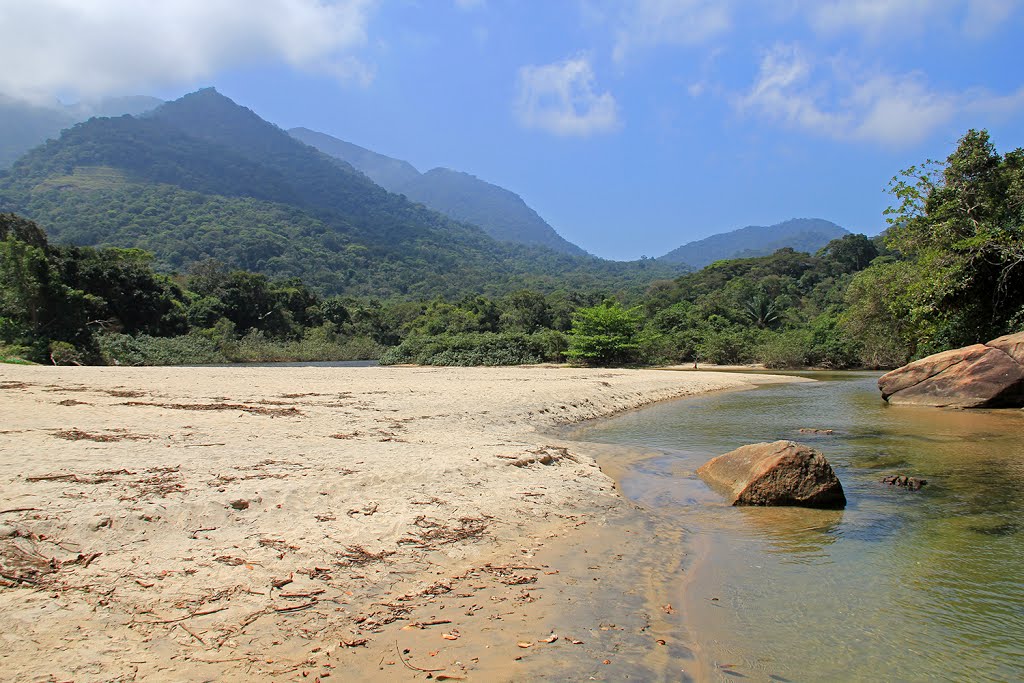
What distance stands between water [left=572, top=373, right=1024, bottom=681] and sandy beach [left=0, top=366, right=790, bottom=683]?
0.81 metres

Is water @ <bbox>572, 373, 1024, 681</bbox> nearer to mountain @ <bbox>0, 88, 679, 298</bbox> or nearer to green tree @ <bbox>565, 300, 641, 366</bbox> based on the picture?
green tree @ <bbox>565, 300, 641, 366</bbox>

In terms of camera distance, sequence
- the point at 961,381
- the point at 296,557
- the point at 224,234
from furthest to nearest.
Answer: the point at 224,234, the point at 961,381, the point at 296,557

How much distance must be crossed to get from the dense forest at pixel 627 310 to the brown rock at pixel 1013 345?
0.59 m

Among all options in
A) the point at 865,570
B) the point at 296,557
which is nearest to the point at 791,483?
the point at 865,570

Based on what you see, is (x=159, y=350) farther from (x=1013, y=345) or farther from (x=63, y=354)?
(x=1013, y=345)

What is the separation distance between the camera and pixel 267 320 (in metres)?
80.0

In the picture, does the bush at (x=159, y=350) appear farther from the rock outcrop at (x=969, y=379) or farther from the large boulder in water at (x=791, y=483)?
the rock outcrop at (x=969, y=379)

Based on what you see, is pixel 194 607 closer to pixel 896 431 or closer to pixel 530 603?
pixel 530 603

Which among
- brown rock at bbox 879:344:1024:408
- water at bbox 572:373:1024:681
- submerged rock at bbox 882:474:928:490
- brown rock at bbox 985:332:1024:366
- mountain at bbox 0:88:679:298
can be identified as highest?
mountain at bbox 0:88:679:298

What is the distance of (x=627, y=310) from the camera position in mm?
54344

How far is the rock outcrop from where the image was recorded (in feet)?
64.2

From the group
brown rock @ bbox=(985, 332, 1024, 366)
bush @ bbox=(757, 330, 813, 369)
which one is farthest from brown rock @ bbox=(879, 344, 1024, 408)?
bush @ bbox=(757, 330, 813, 369)

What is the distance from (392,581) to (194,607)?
165cm

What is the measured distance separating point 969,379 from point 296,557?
2368 cm
